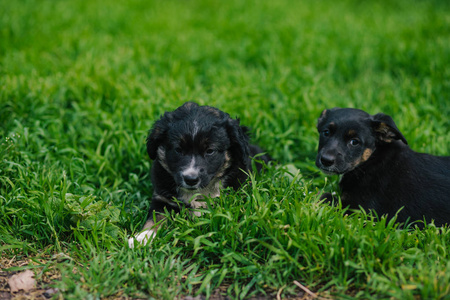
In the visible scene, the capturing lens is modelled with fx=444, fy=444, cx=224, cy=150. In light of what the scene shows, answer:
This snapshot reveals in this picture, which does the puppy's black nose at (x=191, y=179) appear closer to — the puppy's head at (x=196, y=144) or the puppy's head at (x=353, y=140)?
the puppy's head at (x=196, y=144)

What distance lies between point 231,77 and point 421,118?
2661mm

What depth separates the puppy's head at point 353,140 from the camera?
13.0 feet

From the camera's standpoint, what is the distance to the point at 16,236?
3637 mm

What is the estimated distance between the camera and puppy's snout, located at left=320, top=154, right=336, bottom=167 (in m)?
3.93

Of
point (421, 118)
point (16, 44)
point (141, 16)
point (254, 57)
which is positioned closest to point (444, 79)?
point (421, 118)

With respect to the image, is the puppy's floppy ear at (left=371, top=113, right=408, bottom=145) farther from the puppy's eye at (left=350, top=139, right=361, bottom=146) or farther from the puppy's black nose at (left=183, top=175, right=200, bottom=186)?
the puppy's black nose at (left=183, top=175, right=200, bottom=186)

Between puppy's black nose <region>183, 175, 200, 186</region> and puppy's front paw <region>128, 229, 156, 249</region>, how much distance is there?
47 cm

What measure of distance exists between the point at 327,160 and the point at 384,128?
0.60 metres

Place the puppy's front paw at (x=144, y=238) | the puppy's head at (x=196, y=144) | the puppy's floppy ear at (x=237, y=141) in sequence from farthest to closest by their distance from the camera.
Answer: the puppy's floppy ear at (x=237, y=141), the puppy's head at (x=196, y=144), the puppy's front paw at (x=144, y=238)

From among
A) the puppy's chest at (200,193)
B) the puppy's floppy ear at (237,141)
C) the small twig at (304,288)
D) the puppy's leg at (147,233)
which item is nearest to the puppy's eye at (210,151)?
the puppy's floppy ear at (237,141)

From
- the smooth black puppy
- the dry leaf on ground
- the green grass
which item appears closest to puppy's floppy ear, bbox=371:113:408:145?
the smooth black puppy

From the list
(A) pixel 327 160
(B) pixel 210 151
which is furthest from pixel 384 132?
(B) pixel 210 151

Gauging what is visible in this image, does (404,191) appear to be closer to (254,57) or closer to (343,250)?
(343,250)

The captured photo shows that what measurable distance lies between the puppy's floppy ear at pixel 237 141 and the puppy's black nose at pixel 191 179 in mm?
517
